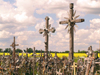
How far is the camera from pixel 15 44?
12.3 m

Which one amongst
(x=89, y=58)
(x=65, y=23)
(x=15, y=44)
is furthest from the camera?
(x=65, y=23)

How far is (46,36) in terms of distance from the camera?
1620 centimetres

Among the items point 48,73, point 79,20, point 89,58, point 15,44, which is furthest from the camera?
point 79,20

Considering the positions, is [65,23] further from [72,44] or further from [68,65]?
[68,65]

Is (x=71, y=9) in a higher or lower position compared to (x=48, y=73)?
higher

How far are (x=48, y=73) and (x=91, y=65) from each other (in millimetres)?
6404

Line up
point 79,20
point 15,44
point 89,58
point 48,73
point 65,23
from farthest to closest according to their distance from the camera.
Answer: point 65,23, point 79,20, point 48,73, point 15,44, point 89,58

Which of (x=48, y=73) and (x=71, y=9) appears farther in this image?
(x=71, y=9)

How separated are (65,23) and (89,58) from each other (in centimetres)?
843

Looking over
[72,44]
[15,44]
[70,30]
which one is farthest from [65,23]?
[15,44]

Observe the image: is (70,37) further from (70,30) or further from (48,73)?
(48,73)

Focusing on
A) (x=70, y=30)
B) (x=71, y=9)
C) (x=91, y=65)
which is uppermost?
(x=71, y=9)

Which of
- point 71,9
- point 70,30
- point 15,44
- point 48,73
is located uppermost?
point 71,9

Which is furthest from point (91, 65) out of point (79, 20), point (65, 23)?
point (65, 23)
